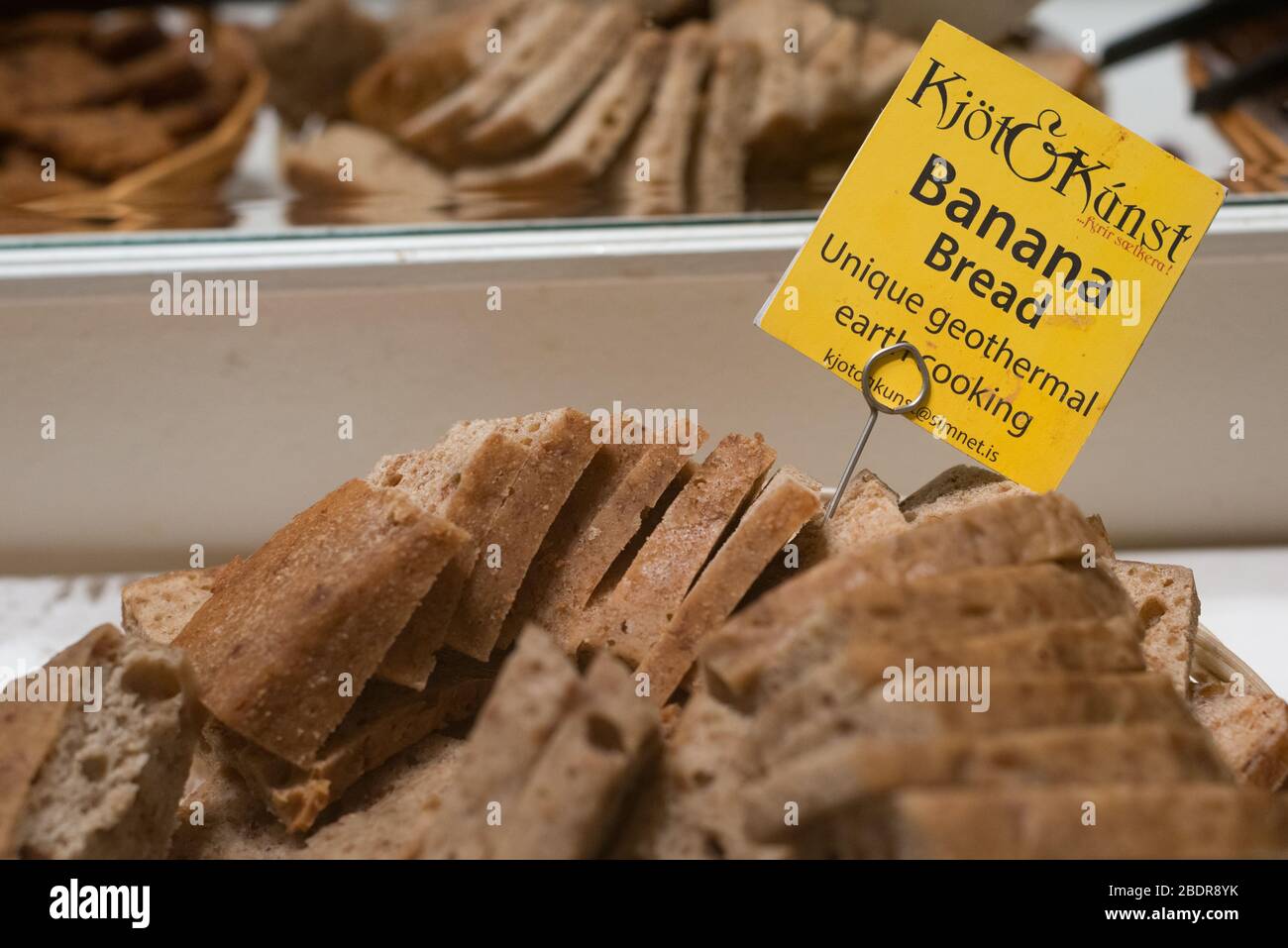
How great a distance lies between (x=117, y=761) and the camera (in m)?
1.26

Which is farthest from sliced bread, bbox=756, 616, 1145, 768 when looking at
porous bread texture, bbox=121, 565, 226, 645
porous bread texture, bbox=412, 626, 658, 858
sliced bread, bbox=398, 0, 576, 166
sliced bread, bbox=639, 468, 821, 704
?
sliced bread, bbox=398, 0, 576, 166

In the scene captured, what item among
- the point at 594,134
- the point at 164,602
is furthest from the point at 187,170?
the point at 164,602

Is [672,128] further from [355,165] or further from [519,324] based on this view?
[355,165]

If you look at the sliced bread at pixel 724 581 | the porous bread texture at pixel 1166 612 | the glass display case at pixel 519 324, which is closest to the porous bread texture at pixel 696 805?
the sliced bread at pixel 724 581

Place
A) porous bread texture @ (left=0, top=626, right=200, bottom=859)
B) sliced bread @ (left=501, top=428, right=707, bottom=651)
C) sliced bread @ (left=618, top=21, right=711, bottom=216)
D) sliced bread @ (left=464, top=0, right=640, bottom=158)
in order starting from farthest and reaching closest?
sliced bread @ (left=464, top=0, right=640, bottom=158) < sliced bread @ (left=618, top=21, right=711, bottom=216) < sliced bread @ (left=501, top=428, right=707, bottom=651) < porous bread texture @ (left=0, top=626, right=200, bottom=859)

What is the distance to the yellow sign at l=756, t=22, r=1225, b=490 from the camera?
4.94ft

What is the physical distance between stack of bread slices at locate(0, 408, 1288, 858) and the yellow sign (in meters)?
0.17

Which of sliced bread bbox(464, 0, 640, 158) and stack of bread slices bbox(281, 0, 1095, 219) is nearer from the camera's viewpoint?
stack of bread slices bbox(281, 0, 1095, 219)

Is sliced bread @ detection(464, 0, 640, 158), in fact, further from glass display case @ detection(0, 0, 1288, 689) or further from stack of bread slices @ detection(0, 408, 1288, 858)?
stack of bread slices @ detection(0, 408, 1288, 858)

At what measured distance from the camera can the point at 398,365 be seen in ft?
7.16

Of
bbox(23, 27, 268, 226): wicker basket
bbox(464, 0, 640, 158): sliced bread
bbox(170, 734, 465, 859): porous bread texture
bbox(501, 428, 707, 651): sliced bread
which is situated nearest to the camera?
bbox(170, 734, 465, 859): porous bread texture
